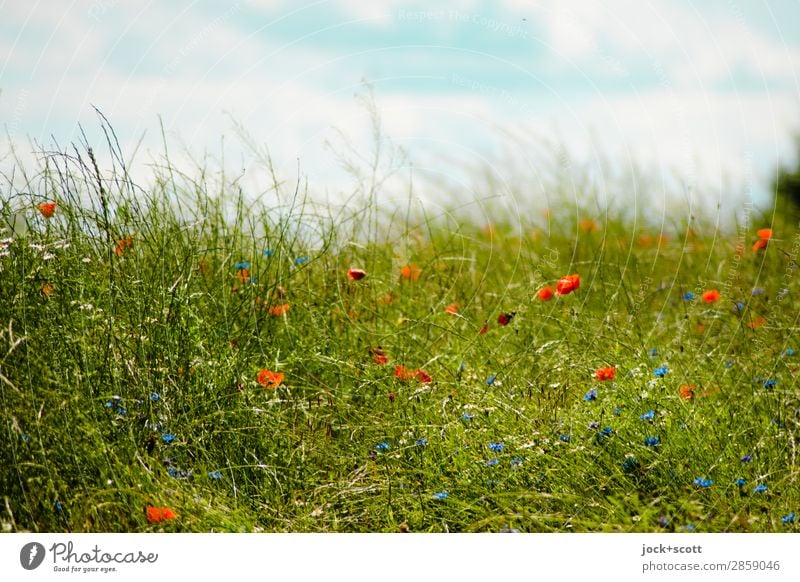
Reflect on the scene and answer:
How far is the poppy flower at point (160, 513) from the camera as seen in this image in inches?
Result: 80.0

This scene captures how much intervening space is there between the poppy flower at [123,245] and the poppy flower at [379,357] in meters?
0.82

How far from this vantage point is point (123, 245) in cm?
248

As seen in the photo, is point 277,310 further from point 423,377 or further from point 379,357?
point 423,377

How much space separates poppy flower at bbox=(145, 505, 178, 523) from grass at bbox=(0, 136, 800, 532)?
3 cm

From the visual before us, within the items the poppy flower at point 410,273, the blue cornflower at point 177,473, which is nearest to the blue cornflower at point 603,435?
the blue cornflower at point 177,473

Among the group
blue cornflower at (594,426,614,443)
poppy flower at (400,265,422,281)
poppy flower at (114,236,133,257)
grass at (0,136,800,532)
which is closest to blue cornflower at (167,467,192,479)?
grass at (0,136,800,532)

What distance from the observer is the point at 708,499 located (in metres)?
2.13

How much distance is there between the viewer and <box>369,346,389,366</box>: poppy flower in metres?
2.75

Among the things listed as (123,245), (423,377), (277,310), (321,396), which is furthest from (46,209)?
(423,377)

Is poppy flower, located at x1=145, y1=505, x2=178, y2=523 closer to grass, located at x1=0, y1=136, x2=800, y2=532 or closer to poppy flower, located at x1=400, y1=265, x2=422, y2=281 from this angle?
grass, located at x1=0, y1=136, x2=800, y2=532

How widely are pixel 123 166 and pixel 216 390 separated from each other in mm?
699

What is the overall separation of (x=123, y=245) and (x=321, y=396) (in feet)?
2.42
